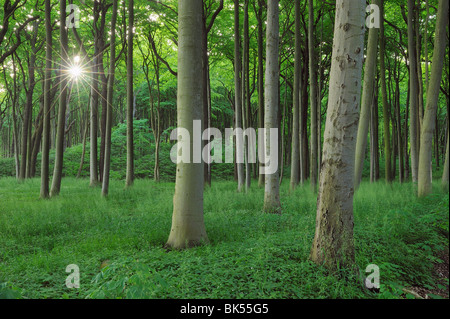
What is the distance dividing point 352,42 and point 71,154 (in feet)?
90.1

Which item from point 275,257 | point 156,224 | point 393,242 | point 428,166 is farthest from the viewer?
point 428,166

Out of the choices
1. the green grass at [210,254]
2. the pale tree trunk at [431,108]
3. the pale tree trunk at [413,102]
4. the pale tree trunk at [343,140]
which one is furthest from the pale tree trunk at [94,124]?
the pale tree trunk at [413,102]

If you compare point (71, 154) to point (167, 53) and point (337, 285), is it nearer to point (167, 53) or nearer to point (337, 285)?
point (167, 53)

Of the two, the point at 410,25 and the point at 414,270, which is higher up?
the point at 410,25

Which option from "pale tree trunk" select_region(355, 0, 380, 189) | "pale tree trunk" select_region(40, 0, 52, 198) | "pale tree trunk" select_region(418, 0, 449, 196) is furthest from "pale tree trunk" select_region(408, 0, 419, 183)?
"pale tree trunk" select_region(40, 0, 52, 198)

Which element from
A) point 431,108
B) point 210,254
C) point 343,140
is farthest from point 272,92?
point 210,254

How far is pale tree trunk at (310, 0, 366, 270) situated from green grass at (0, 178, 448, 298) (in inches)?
13.1

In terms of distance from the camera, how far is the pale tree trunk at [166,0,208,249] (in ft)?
15.8

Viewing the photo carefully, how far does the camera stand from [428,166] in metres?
7.93

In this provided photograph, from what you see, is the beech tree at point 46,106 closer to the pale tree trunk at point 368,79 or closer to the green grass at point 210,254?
the green grass at point 210,254

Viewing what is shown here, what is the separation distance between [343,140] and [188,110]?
2527 mm

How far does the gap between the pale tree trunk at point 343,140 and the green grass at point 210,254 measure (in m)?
0.33

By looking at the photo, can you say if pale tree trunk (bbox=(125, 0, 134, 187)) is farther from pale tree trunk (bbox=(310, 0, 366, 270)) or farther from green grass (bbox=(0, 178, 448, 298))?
pale tree trunk (bbox=(310, 0, 366, 270))

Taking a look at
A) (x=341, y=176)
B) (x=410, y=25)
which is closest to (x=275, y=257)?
(x=341, y=176)
